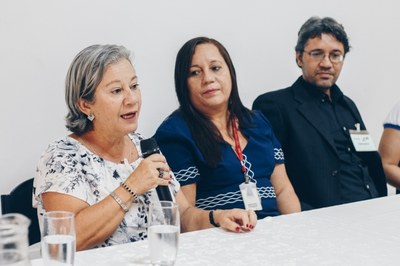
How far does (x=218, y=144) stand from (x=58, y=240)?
4.33 feet

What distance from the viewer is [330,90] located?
3.31m

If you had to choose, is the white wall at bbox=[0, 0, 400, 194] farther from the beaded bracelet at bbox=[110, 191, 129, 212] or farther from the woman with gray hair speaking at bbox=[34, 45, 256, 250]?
the beaded bracelet at bbox=[110, 191, 129, 212]

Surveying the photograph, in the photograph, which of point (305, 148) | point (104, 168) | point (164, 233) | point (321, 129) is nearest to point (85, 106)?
point (104, 168)

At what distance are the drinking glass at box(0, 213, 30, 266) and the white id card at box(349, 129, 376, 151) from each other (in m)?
2.42

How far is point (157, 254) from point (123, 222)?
2.05ft

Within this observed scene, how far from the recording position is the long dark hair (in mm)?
2418

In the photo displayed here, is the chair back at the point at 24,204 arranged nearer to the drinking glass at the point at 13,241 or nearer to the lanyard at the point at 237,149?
the lanyard at the point at 237,149

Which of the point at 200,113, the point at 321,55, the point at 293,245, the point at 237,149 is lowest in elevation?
the point at 293,245

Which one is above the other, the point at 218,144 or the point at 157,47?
the point at 157,47

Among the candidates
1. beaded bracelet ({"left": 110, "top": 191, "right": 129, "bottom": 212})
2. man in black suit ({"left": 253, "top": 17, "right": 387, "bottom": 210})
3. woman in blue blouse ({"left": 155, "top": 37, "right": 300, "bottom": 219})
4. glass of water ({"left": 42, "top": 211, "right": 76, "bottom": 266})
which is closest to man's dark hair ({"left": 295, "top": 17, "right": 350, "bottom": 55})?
man in black suit ({"left": 253, "top": 17, "right": 387, "bottom": 210})

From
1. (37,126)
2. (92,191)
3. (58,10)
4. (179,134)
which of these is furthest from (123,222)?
(58,10)

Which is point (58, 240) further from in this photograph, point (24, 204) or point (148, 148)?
point (24, 204)

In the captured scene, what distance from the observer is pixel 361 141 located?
3.11 metres

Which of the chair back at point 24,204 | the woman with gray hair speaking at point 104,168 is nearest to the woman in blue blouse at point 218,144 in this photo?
the woman with gray hair speaking at point 104,168
